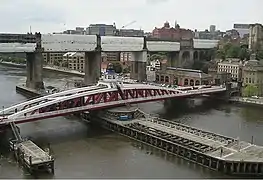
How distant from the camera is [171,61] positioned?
1748 inches

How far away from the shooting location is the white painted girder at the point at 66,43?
32375 mm

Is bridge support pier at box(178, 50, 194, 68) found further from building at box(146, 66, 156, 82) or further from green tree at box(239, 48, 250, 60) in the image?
green tree at box(239, 48, 250, 60)

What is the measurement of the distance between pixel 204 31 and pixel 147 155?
97534mm

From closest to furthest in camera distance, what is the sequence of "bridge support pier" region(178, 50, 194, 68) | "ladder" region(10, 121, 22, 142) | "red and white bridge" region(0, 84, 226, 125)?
1. "ladder" region(10, 121, 22, 142)
2. "red and white bridge" region(0, 84, 226, 125)
3. "bridge support pier" region(178, 50, 194, 68)

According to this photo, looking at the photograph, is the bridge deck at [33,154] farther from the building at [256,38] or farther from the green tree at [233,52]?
the building at [256,38]

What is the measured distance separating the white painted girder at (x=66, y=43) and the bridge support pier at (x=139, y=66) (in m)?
5.70

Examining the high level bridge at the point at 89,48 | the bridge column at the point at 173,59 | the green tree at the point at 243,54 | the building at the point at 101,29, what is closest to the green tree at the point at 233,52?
the green tree at the point at 243,54

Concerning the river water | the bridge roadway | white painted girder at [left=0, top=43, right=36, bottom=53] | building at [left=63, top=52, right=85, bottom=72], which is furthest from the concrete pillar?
the bridge roadway

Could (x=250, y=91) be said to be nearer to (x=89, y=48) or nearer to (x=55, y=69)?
(x=89, y=48)

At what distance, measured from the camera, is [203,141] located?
17.3m

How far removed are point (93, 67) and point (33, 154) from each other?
20.1 metres

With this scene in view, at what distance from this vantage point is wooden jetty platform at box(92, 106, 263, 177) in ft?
49.9

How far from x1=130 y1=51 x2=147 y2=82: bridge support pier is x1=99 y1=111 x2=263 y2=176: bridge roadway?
1722 cm

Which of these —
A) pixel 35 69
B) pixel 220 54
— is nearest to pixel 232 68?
pixel 220 54
